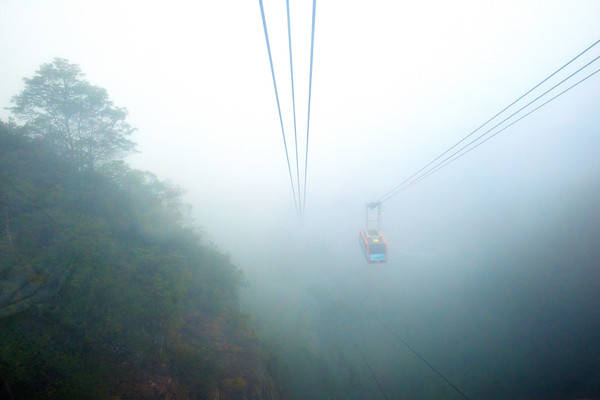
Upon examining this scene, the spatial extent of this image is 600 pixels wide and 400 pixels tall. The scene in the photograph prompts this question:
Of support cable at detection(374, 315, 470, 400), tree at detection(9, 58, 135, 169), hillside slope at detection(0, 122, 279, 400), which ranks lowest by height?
support cable at detection(374, 315, 470, 400)

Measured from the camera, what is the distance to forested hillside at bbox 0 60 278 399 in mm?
5184

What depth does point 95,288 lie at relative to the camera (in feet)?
21.2

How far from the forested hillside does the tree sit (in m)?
0.06

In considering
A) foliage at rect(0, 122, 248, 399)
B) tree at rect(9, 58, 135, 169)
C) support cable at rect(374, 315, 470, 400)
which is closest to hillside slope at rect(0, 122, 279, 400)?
foliage at rect(0, 122, 248, 399)

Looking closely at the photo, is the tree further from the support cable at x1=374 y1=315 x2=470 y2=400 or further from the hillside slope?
the support cable at x1=374 y1=315 x2=470 y2=400

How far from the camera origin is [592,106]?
43.7m

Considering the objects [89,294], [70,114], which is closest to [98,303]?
[89,294]

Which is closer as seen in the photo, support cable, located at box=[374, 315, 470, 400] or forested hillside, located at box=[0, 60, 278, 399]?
forested hillside, located at box=[0, 60, 278, 399]

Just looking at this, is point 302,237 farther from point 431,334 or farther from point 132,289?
point 132,289

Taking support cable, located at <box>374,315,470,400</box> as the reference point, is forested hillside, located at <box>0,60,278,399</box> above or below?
above

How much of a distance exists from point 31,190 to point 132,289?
552 cm

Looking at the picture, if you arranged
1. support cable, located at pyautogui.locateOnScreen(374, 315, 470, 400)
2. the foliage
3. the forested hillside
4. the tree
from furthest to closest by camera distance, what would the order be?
support cable, located at pyautogui.locateOnScreen(374, 315, 470, 400), the tree, the forested hillside, the foliage

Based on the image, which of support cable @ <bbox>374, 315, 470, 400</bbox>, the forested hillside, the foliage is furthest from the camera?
support cable @ <bbox>374, 315, 470, 400</bbox>

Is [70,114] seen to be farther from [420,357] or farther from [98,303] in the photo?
[420,357]
